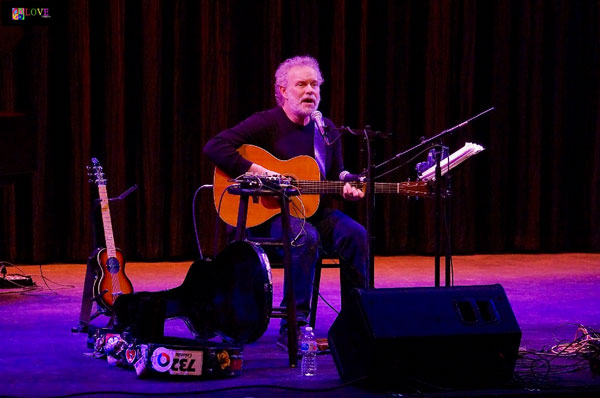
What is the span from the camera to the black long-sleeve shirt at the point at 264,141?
14.6 feet

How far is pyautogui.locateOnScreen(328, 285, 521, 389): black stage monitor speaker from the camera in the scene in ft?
10.2

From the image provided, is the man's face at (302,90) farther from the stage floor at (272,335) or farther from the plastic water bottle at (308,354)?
the plastic water bottle at (308,354)

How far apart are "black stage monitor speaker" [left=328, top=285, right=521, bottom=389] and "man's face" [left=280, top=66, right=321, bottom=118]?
1.54 metres

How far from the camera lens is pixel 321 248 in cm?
440

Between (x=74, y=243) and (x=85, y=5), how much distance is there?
1.76m

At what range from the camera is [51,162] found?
22.1ft

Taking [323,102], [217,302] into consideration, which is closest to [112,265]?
[217,302]

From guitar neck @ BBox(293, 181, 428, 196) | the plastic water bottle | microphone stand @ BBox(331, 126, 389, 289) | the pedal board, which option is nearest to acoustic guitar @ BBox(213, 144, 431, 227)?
guitar neck @ BBox(293, 181, 428, 196)

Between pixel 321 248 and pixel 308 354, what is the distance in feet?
2.77

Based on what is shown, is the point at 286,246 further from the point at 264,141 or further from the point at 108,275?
the point at 108,275

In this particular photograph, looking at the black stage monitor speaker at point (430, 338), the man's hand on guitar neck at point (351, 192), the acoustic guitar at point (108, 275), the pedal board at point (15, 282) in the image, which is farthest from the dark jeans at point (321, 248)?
Result: the pedal board at point (15, 282)

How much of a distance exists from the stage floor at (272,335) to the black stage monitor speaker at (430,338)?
8 cm

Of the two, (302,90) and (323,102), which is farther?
(323,102)

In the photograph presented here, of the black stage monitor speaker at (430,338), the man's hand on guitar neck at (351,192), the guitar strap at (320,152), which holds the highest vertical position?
the guitar strap at (320,152)
